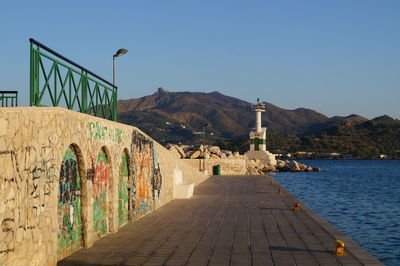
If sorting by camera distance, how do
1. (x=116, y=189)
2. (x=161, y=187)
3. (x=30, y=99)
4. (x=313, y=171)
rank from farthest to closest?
(x=313, y=171)
(x=161, y=187)
(x=116, y=189)
(x=30, y=99)

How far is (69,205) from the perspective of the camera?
452 inches

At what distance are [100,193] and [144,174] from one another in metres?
5.76

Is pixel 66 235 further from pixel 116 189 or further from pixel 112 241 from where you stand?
pixel 116 189

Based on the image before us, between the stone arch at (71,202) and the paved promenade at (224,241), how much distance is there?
0.31 metres

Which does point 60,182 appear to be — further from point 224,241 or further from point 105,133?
point 224,241

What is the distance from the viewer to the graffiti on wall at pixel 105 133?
13031 millimetres

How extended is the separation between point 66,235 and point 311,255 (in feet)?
16.9

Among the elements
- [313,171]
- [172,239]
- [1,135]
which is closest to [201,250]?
[172,239]

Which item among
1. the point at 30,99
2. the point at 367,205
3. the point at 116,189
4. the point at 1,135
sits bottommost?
the point at 367,205

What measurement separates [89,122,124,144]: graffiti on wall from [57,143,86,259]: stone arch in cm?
113

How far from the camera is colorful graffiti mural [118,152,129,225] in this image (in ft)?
52.3

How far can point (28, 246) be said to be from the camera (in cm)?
886

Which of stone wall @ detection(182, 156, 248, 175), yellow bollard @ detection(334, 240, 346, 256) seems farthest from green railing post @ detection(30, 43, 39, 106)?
stone wall @ detection(182, 156, 248, 175)

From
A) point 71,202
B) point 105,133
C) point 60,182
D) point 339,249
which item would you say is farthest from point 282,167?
point 60,182
